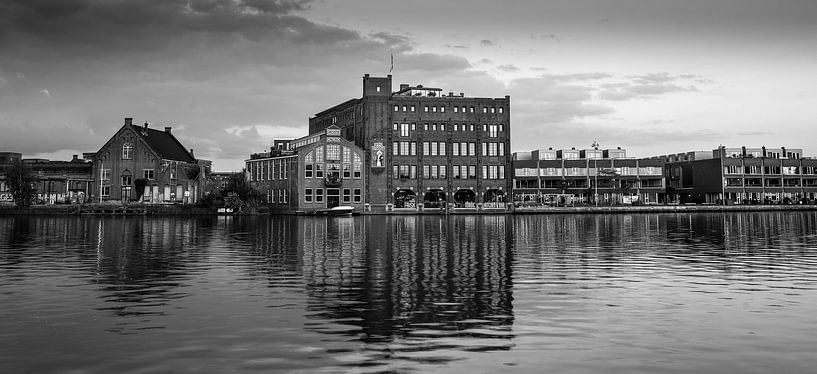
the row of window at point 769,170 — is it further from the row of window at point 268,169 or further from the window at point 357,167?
the row of window at point 268,169

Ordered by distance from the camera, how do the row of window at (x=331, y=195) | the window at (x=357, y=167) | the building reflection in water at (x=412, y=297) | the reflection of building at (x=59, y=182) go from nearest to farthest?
the building reflection in water at (x=412, y=297) < the row of window at (x=331, y=195) < the window at (x=357, y=167) < the reflection of building at (x=59, y=182)

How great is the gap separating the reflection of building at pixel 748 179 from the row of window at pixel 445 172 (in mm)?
56748

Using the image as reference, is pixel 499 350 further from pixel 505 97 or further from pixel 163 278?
pixel 505 97

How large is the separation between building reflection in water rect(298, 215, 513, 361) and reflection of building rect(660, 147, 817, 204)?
5562 inches

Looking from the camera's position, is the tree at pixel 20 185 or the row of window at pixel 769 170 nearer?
the tree at pixel 20 185

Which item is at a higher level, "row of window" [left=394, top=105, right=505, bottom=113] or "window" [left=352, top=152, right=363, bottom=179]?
"row of window" [left=394, top=105, right=505, bottom=113]

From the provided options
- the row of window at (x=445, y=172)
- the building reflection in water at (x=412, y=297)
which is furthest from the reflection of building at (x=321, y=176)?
the building reflection in water at (x=412, y=297)

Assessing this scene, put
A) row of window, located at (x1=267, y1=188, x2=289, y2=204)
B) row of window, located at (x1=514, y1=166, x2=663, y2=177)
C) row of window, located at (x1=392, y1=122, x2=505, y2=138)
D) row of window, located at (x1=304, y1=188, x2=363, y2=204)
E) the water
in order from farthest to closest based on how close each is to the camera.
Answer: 1. row of window, located at (x1=514, y1=166, x2=663, y2=177)
2. row of window, located at (x1=392, y1=122, x2=505, y2=138)
3. row of window, located at (x1=267, y1=188, x2=289, y2=204)
4. row of window, located at (x1=304, y1=188, x2=363, y2=204)
5. the water

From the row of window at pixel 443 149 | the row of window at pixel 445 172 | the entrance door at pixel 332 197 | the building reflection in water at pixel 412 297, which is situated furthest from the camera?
the row of window at pixel 443 149

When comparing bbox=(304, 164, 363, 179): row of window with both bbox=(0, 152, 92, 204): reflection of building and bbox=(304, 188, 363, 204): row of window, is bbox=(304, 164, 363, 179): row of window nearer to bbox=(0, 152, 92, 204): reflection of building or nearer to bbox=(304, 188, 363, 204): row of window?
bbox=(304, 188, 363, 204): row of window

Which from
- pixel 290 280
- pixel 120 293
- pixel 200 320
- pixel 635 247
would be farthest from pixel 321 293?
pixel 635 247

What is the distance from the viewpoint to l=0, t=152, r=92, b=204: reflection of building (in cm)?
11875

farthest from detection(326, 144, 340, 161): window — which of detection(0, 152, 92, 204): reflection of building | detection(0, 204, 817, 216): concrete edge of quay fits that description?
detection(0, 152, 92, 204): reflection of building

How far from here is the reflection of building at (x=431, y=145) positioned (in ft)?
416
